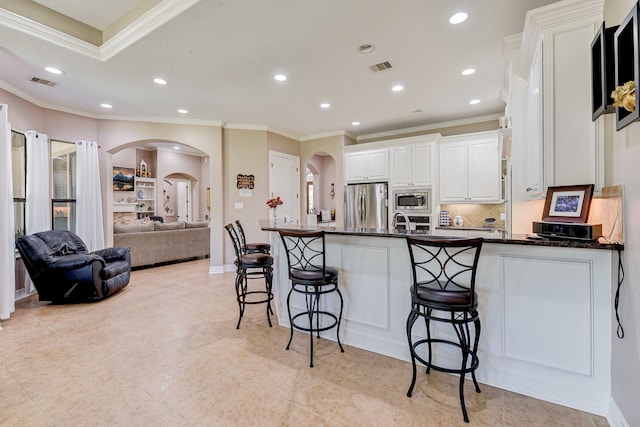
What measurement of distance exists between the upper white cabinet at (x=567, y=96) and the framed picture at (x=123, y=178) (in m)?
10.0

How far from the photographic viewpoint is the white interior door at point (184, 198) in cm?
1048

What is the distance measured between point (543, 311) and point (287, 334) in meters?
2.07

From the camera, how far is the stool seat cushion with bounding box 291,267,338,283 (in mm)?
2271

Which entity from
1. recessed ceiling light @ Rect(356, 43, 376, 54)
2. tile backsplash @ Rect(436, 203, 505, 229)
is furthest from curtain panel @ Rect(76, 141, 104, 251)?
tile backsplash @ Rect(436, 203, 505, 229)

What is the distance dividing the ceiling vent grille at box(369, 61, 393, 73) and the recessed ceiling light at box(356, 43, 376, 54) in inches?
12.9

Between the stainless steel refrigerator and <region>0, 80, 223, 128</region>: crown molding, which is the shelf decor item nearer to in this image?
the stainless steel refrigerator

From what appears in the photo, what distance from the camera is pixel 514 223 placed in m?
2.74

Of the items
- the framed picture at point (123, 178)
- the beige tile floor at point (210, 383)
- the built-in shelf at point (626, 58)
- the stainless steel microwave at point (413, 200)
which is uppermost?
the framed picture at point (123, 178)

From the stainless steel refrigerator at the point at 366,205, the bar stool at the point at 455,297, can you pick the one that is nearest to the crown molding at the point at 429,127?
the stainless steel refrigerator at the point at 366,205

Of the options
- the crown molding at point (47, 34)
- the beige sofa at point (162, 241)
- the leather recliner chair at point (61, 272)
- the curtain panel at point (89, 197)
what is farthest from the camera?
the beige sofa at point (162, 241)

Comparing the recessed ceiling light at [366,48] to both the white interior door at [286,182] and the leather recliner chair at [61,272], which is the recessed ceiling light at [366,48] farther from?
the leather recliner chair at [61,272]

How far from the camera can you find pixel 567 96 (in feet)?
5.99

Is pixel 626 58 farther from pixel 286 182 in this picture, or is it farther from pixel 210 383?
pixel 286 182

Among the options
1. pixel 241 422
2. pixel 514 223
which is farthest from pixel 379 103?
pixel 241 422
